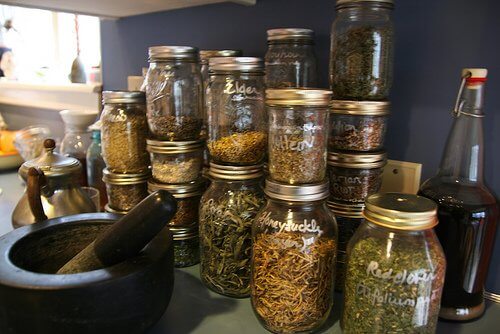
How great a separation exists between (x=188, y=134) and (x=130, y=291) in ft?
1.11

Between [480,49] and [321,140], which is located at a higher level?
[480,49]

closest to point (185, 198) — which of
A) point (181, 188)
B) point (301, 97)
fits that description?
point (181, 188)

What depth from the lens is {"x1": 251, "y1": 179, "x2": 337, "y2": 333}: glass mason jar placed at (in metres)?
0.59

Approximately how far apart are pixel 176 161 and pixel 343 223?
326mm

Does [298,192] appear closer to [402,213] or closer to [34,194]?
[402,213]

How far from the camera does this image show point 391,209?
1.69 feet

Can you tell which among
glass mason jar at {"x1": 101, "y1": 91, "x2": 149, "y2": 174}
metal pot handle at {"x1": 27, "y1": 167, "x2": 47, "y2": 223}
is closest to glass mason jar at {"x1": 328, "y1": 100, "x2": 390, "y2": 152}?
glass mason jar at {"x1": 101, "y1": 91, "x2": 149, "y2": 174}

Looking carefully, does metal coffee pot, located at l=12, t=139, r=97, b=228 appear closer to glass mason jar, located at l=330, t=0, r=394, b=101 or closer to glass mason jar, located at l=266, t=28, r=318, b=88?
glass mason jar, located at l=266, t=28, r=318, b=88

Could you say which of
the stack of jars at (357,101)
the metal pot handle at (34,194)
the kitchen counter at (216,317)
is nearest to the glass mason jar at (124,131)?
the metal pot handle at (34,194)

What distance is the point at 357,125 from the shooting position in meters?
0.67

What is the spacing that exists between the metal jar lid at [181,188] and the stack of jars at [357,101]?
0.84 feet

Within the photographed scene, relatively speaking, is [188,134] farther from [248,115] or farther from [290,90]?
[290,90]

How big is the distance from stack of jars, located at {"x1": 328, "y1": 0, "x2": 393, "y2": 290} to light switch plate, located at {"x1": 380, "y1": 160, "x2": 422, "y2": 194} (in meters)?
0.10

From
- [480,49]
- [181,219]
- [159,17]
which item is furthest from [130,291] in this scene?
[159,17]
